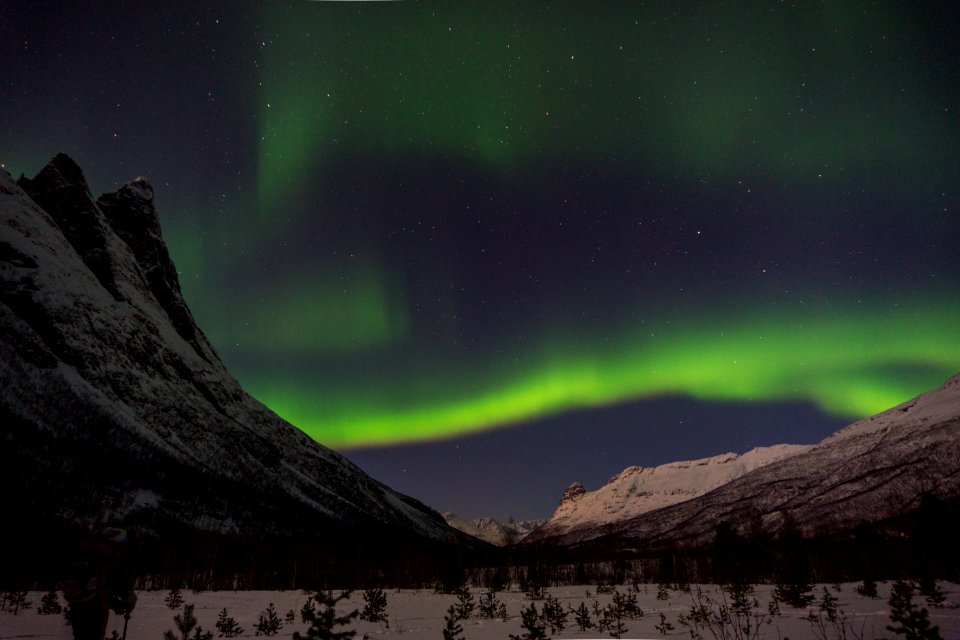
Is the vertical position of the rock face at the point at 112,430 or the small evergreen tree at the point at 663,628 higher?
the rock face at the point at 112,430

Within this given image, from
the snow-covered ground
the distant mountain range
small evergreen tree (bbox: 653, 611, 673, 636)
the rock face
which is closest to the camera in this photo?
the snow-covered ground

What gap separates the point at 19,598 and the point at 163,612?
16.9 feet

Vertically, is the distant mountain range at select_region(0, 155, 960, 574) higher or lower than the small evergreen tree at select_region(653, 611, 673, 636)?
higher

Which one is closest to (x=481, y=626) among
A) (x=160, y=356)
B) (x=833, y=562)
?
(x=833, y=562)

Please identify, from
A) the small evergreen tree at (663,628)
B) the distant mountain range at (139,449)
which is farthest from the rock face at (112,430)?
the small evergreen tree at (663,628)

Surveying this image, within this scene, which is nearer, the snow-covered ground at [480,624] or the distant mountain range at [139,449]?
the snow-covered ground at [480,624]

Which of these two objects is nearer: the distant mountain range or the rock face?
the rock face

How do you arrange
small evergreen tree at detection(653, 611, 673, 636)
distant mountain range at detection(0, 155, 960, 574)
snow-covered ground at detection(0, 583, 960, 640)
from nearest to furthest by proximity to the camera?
snow-covered ground at detection(0, 583, 960, 640), small evergreen tree at detection(653, 611, 673, 636), distant mountain range at detection(0, 155, 960, 574)

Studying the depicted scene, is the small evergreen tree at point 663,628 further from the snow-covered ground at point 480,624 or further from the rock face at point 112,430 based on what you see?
the rock face at point 112,430

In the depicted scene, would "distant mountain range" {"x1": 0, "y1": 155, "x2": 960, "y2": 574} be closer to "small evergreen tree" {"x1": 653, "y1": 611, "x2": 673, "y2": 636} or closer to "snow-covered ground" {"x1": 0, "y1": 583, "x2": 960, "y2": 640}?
"snow-covered ground" {"x1": 0, "y1": 583, "x2": 960, "y2": 640}

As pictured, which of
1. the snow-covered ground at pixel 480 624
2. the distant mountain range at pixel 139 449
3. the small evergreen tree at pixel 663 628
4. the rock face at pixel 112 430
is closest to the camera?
the snow-covered ground at pixel 480 624

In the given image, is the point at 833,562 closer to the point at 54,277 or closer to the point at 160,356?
the point at 160,356

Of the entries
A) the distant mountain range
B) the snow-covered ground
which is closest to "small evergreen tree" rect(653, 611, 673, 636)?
the snow-covered ground

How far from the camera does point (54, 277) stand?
177 m
